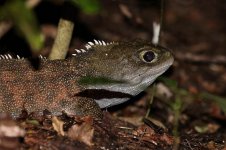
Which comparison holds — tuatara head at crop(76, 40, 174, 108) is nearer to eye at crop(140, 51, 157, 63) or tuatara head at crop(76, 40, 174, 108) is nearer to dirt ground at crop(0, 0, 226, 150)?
eye at crop(140, 51, 157, 63)

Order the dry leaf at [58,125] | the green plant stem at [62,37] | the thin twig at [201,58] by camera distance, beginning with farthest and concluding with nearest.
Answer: the thin twig at [201,58] < the green plant stem at [62,37] < the dry leaf at [58,125]

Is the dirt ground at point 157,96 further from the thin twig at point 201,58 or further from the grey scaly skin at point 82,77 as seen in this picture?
the grey scaly skin at point 82,77

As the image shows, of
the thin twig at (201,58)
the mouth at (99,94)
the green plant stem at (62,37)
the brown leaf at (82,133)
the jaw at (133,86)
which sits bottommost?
the brown leaf at (82,133)

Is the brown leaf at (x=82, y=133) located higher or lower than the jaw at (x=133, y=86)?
lower

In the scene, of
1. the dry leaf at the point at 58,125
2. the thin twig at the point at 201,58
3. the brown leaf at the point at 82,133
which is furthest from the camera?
the thin twig at the point at 201,58

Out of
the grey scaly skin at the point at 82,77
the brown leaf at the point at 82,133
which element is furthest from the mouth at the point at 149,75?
the brown leaf at the point at 82,133

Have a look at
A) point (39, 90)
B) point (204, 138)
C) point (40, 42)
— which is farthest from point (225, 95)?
point (40, 42)

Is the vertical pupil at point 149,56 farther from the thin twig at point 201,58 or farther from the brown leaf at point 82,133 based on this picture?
the thin twig at point 201,58

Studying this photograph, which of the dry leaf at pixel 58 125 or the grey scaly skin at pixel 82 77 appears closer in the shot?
the dry leaf at pixel 58 125

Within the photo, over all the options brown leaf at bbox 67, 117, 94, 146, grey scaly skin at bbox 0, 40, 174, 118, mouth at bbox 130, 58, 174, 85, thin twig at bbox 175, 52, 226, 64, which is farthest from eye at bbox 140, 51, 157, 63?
thin twig at bbox 175, 52, 226, 64
